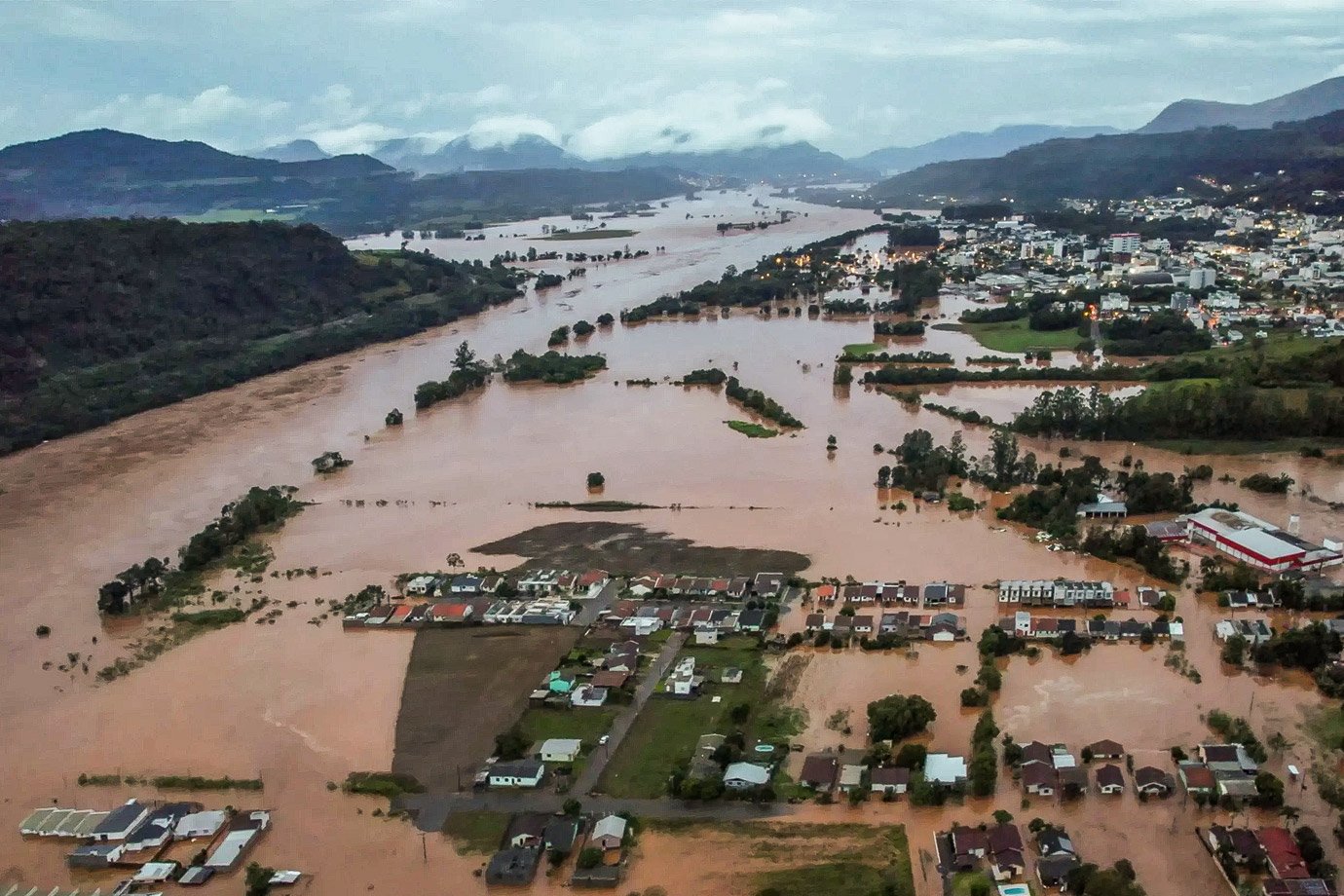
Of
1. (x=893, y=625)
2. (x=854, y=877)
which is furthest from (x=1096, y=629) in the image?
(x=854, y=877)

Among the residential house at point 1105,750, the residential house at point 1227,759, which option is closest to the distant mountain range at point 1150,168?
the residential house at point 1227,759

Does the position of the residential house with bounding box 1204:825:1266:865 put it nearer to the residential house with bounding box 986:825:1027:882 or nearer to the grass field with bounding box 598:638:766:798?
the residential house with bounding box 986:825:1027:882

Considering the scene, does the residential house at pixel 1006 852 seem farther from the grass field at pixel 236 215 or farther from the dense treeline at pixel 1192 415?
the grass field at pixel 236 215

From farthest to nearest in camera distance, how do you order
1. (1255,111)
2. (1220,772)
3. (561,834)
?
(1255,111), (1220,772), (561,834)

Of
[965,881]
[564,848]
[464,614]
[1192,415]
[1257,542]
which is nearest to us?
[965,881]

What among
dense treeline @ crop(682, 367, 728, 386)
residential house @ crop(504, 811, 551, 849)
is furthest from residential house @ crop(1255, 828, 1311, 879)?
dense treeline @ crop(682, 367, 728, 386)

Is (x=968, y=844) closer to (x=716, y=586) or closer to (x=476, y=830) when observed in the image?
(x=476, y=830)

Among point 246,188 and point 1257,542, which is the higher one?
point 246,188
